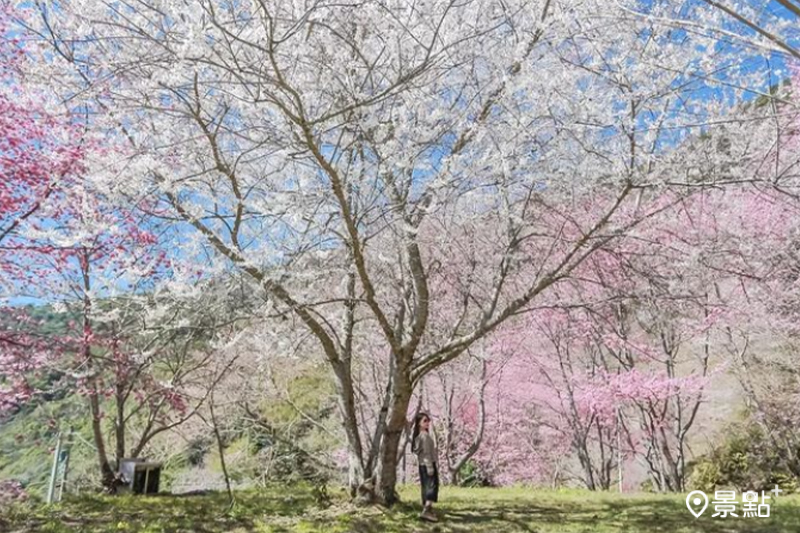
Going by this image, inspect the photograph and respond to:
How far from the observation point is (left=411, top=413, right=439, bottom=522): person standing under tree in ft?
17.2

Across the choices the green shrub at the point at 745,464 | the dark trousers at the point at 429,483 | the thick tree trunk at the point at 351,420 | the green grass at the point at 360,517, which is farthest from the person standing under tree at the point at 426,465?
the green shrub at the point at 745,464

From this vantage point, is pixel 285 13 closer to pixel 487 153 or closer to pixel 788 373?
pixel 487 153

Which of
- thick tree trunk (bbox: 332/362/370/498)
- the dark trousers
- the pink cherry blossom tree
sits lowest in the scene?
the dark trousers

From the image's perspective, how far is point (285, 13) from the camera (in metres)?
3.34

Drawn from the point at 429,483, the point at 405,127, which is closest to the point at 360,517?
the point at 429,483

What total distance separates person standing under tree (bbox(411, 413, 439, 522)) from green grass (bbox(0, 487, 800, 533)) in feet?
0.46

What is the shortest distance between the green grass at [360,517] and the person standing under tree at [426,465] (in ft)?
0.46

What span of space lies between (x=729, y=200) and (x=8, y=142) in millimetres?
9537

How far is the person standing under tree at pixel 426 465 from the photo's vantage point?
5.24 metres

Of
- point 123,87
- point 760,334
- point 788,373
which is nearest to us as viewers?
point 123,87

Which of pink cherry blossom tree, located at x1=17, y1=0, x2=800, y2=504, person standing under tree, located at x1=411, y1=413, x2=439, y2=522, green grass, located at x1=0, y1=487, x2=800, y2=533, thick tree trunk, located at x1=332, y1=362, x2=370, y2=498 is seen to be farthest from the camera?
thick tree trunk, located at x1=332, y1=362, x2=370, y2=498

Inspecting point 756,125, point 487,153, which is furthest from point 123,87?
point 756,125

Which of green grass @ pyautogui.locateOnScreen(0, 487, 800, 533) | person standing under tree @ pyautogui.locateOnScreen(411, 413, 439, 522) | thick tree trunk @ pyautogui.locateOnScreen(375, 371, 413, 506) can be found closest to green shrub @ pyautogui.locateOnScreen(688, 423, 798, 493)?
green grass @ pyautogui.locateOnScreen(0, 487, 800, 533)

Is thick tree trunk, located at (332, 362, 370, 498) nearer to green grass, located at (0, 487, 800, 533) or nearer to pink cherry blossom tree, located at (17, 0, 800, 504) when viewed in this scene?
green grass, located at (0, 487, 800, 533)
